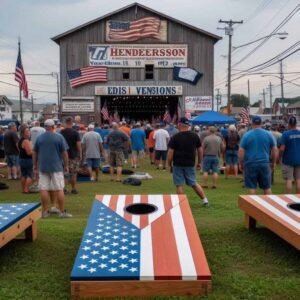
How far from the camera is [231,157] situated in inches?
598

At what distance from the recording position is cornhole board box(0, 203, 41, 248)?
5.27m

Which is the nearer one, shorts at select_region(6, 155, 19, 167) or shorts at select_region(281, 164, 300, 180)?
shorts at select_region(281, 164, 300, 180)

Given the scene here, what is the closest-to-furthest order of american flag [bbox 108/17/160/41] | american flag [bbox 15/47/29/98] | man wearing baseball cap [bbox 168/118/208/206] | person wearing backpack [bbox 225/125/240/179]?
man wearing baseball cap [bbox 168/118/208/206]
person wearing backpack [bbox 225/125/240/179]
american flag [bbox 15/47/29/98]
american flag [bbox 108/17/160/41]

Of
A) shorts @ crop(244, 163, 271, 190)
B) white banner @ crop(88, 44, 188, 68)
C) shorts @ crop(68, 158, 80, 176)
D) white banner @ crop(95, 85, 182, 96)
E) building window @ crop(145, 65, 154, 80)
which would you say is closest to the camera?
shorts @ crop(244, 163, 271, 190)

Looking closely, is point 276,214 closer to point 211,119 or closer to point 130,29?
point 211,119

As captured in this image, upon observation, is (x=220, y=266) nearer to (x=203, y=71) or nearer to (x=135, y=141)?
(x=135, y=141)

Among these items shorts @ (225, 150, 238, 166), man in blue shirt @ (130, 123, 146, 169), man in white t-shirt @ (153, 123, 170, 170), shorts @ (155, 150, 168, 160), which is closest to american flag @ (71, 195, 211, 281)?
shorts @ (225, 150, 238, 166)

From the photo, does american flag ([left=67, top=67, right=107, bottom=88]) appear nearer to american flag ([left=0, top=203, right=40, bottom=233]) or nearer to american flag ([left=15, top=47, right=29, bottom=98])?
american flag ([left=15, top=47, right=29, bottom=98])

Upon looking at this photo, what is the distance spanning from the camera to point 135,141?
18828 mm

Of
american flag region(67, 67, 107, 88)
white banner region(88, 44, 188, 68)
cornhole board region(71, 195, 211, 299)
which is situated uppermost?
white banner region(88, 44, 188, 68)

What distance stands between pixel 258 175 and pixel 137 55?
27.3 meters

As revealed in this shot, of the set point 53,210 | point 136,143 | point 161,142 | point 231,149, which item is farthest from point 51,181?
point 136,143

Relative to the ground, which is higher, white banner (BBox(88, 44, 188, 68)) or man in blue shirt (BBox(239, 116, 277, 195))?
white banner (BBox(88, 44, 188, 68))

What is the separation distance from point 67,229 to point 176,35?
29417mm
